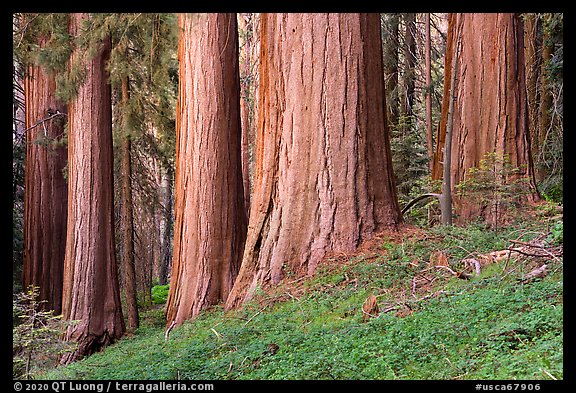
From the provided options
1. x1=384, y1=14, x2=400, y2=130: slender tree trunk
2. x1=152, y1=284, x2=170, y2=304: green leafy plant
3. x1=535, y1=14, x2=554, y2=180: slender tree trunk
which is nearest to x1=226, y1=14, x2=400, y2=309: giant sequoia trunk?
x1=535, y1=14, x2=554, y2=180: slender tree trunk

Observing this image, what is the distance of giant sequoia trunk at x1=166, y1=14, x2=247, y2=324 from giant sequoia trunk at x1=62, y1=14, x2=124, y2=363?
1.85 metres

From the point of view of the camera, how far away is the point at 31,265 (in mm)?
13070

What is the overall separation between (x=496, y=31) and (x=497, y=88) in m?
0.99

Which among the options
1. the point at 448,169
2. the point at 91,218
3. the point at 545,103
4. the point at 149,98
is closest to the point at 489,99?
the point at 448,169

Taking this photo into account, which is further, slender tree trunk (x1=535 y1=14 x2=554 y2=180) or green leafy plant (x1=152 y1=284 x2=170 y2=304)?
green leafy plant (x1=152 y1=284 x2=170 y2=304)

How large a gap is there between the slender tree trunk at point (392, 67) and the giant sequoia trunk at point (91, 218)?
864 cm

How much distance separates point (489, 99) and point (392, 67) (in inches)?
324

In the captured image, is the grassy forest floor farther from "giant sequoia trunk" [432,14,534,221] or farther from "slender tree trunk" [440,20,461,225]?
"giant sequoia trunk" [432,14,534,221]

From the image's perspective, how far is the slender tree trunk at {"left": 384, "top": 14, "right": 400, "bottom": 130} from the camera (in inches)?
666

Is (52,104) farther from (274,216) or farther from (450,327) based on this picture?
(450,327)

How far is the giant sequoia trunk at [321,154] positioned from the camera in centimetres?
719

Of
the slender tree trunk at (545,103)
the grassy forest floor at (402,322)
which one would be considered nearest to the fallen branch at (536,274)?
the grassy forest floor at (402,322)

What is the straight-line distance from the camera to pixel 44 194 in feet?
43.9

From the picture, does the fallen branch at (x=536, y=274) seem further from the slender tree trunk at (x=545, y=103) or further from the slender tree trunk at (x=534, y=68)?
the slender tree trunk at (x=534, y=68)
